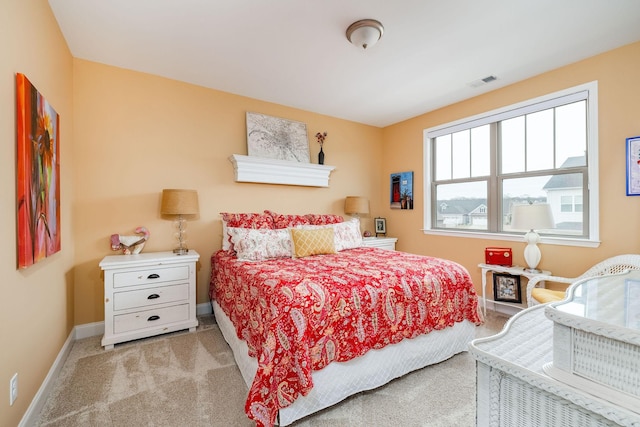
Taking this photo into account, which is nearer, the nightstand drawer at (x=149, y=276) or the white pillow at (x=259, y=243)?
the nightstand drawer at (x=149, y=276)

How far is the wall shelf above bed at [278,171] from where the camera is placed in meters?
3.43

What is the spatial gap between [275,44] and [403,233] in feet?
10.4

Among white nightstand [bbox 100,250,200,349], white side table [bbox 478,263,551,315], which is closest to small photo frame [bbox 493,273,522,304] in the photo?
white side table [bbox 478,263,551,315]

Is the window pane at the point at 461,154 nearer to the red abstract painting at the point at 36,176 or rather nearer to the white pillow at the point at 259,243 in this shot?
the white pillow at the point at 259,243

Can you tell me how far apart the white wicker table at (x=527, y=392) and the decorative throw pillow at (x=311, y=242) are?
2.14 meters

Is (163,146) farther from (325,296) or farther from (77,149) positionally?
(325,296)

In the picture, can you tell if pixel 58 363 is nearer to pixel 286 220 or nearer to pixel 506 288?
pixel 286 220

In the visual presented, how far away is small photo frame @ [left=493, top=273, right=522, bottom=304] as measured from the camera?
3031 millimetres

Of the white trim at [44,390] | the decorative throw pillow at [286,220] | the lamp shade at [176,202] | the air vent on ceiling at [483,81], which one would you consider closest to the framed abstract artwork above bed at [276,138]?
the decorative throw pillow at [286,220]

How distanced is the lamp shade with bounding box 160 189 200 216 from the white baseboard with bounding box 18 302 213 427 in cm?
115

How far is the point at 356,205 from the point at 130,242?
2816mm

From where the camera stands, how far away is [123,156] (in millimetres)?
2898

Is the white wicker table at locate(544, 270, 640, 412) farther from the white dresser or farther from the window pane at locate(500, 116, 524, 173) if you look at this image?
the window pane at locate(500, 116, 524, 173)

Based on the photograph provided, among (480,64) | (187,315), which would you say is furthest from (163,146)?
(480,64)
